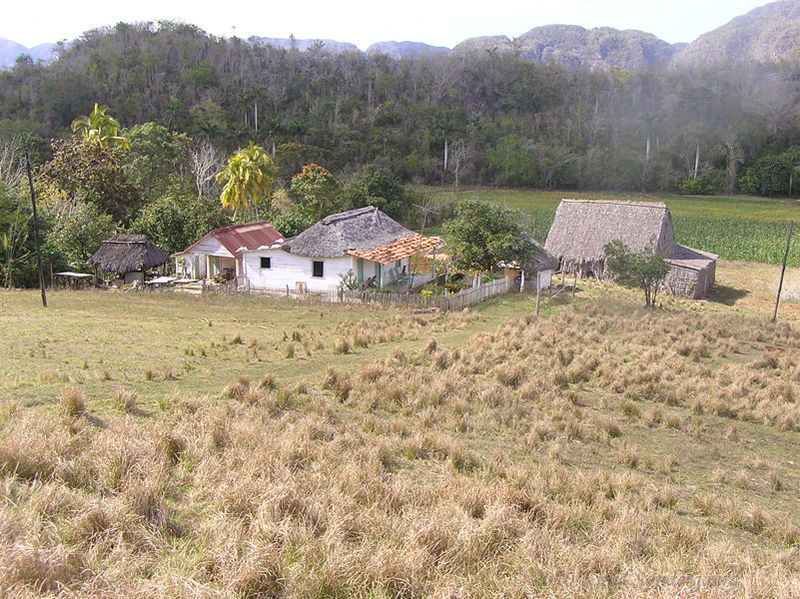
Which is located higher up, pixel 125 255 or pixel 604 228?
pixel 604 228

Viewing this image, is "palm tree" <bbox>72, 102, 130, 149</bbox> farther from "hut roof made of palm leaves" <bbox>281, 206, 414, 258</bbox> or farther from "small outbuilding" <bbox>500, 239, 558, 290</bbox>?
"small outbuilding" <bbox>500, 239, 558, 290</bbox>

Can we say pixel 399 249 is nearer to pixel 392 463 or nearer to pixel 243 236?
pixel 243 236

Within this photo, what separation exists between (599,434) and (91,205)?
34163 millimetres

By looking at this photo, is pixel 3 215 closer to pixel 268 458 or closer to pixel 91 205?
pixel 91 205

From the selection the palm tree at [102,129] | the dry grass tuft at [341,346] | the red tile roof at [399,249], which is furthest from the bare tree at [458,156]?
the dry grass tuft at [341,346]

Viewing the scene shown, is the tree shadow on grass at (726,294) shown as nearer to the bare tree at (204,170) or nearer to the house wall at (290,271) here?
the house wall at (290,271)

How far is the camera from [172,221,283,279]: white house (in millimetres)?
32656

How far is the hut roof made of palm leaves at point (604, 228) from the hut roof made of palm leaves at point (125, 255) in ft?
79.5

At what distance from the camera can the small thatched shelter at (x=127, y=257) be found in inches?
1230

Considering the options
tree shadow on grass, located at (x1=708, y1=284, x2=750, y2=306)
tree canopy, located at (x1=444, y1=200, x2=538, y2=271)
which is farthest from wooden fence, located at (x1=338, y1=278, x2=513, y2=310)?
tree shadow on grass, located at (x1=708, y1=284, x2=750, y2=306)

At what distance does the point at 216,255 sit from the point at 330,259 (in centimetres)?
720

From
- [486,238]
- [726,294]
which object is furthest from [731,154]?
[486,238]

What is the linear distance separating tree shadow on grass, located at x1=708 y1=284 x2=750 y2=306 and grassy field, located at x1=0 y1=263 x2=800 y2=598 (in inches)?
534

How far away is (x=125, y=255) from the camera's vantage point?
31.5 m
